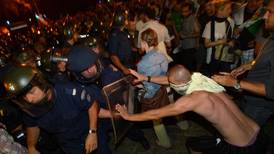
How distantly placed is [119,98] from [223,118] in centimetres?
146

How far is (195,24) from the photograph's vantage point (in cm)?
733

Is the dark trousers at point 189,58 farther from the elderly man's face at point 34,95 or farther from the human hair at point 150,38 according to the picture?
the elderly man's face at point 34,95

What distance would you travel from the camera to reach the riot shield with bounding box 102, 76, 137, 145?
3.81 m

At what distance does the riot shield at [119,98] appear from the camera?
381cm

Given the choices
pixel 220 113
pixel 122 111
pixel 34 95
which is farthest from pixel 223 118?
pixel 34 95

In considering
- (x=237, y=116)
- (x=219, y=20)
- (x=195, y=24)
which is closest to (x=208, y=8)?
(x=195, y=24)

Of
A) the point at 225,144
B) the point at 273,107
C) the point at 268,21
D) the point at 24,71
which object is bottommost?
the point at 225,144

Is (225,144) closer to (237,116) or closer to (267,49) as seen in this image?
(237,116)

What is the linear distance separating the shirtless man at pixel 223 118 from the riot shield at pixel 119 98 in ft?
1.16

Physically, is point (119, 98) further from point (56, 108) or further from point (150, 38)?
point (150, 38)

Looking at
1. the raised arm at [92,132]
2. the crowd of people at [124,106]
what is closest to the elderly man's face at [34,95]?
the crowd of people at [124,106]

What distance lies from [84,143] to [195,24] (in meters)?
4.74

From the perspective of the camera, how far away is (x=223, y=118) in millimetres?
3195

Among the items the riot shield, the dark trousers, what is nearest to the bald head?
the riot shield
